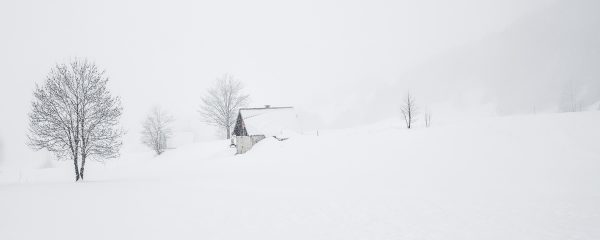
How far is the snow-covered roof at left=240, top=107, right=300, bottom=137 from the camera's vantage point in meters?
39.3

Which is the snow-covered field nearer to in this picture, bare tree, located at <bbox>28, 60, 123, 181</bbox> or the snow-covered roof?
bare tree, located at <bbox>28, 60, 123, 181</bbox>

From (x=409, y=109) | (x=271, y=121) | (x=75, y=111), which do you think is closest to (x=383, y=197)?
(x=75, y=111)

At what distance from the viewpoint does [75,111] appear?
69.3 feet

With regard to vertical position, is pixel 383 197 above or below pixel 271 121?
below

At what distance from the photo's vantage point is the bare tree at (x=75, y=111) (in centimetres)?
2005

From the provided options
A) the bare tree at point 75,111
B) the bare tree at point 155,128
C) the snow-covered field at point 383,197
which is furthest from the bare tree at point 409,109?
the bare tree at point 155,128

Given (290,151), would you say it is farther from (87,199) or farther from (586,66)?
(586,66)

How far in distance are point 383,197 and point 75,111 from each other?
69.7ft

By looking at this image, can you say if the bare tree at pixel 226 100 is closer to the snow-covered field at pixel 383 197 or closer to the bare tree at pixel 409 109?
the snow-covered field at pixel 383 197

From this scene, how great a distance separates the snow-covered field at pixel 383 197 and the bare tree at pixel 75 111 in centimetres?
484

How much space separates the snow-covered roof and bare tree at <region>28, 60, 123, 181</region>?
62.7 ft

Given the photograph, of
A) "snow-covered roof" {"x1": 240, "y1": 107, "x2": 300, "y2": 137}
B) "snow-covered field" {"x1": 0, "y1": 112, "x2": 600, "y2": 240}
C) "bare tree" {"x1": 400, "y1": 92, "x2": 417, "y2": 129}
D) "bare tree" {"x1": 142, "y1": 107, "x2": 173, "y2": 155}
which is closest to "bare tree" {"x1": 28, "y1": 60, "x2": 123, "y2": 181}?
"snow-covered field" {"x1": 0, "y1": 112, "x2": 600, "y2": 240}

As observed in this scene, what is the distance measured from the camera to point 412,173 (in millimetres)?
18375

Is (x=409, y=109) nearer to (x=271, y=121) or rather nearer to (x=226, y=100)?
(x=271, y=121)
